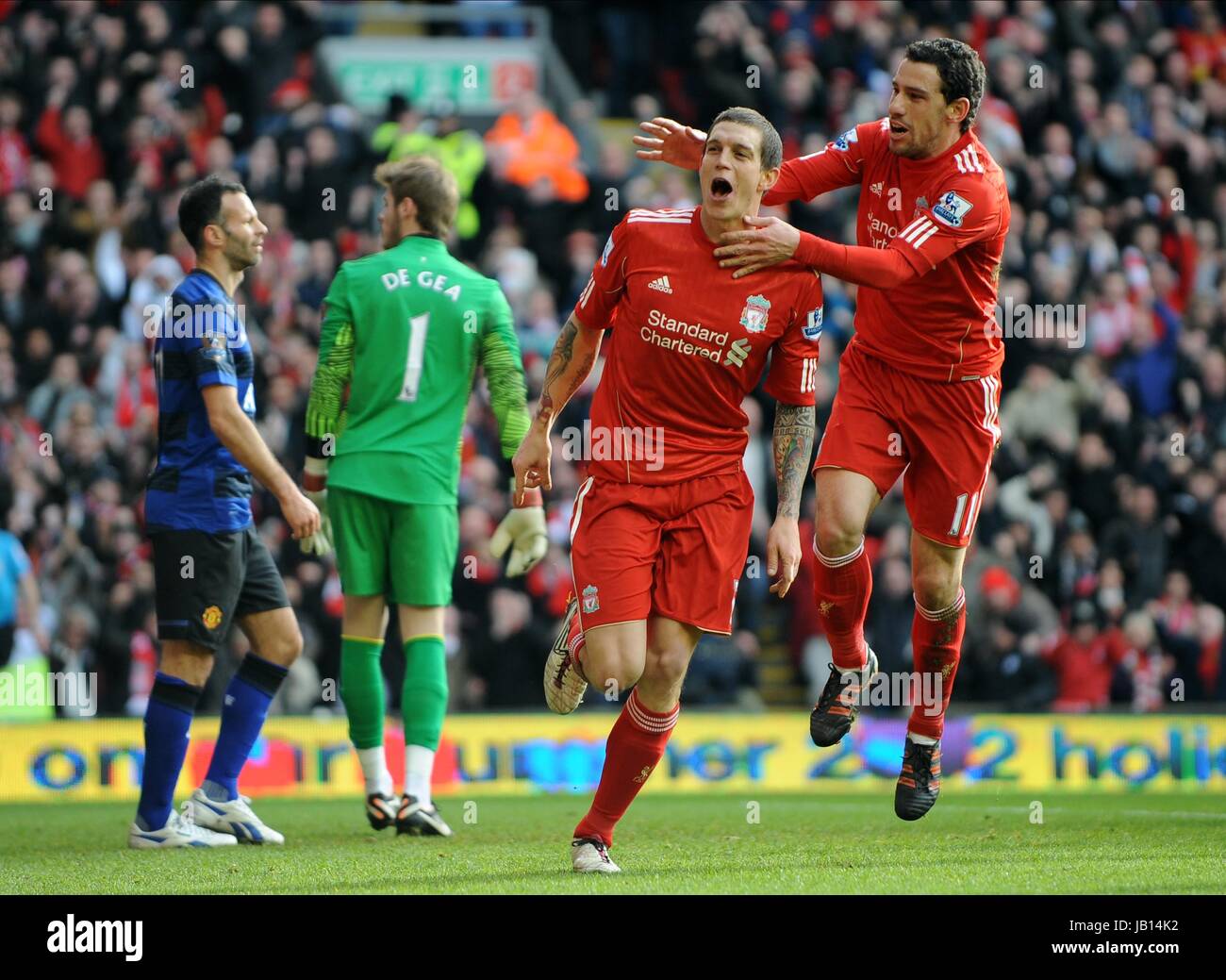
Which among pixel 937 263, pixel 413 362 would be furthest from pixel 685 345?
pixel 413 362

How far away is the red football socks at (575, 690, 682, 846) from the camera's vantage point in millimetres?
7062

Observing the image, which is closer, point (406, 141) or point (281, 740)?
point (281, 740)

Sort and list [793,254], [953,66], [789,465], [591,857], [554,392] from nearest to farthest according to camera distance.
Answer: [591,857] < [793,254] < [789,465] < [554,392] < [953,66]

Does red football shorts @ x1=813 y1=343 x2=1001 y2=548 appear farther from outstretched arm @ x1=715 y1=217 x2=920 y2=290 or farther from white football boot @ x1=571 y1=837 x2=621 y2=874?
white football boot @ x1=571 y1=837 x2=621 y2=874

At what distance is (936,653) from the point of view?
27.6 feet

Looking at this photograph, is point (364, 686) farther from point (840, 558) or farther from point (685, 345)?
point (685, 345)

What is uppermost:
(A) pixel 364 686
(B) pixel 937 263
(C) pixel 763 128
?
(C) pixel 763 128

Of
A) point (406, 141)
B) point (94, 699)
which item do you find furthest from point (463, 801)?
point (406, 141)

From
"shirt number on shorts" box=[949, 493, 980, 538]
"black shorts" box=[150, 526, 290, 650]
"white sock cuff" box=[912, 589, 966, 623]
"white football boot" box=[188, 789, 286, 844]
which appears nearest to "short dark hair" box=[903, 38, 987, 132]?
"shirt number on shorts" box=[949, 493, 980, 538]

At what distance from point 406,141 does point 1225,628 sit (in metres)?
8.48

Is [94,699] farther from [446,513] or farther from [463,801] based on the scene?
[446,513]

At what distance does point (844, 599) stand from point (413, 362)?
2.26 metres

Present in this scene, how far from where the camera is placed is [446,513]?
866 centimetres

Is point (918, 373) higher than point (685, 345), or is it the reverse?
point (685, 345)
